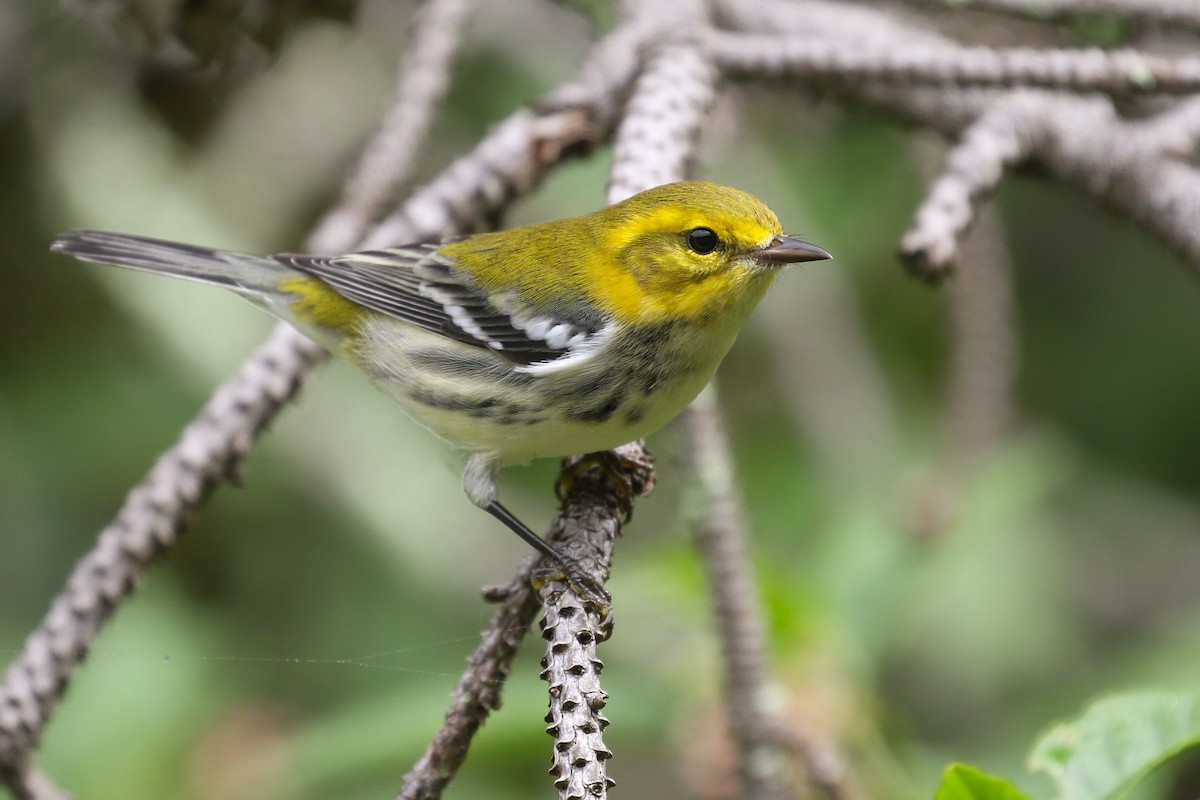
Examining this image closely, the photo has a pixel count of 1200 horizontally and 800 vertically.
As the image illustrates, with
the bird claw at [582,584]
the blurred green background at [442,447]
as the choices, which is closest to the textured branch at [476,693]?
the bird claw at [582,584]

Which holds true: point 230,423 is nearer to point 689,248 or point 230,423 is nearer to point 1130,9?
point 689,248

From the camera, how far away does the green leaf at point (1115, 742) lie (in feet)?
5.25

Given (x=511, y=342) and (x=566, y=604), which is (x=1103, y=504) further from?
(x=566, y=604)

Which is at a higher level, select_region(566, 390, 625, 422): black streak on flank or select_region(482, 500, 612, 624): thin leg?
select_region(566, 390, 625, 422): black streak on flank

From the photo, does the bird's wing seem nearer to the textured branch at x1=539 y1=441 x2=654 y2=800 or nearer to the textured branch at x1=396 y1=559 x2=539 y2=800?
the textured branch at x1=539 y1=441 x2=654 y2=800

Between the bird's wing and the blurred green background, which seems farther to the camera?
the blurred green background

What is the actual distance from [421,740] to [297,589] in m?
1.32

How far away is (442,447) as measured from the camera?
3.97 m

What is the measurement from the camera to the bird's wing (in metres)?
2.62

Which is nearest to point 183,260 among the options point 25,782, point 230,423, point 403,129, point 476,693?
point 403,129

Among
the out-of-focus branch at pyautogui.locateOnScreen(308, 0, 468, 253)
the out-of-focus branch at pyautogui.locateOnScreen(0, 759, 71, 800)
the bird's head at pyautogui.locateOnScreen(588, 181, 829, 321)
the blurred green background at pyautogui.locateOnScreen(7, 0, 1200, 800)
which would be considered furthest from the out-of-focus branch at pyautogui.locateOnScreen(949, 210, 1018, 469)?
the out-of-focus branch at pyautogui.locateOnScreen(0, 759, 71, 800)

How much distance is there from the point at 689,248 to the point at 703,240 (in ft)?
0.12

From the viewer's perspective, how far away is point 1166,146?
2410mm

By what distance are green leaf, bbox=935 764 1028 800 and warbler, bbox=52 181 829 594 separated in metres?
0.85
